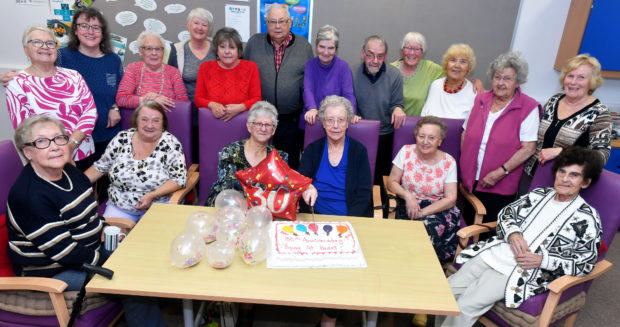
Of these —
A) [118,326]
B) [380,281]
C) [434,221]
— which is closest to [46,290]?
[118,326]

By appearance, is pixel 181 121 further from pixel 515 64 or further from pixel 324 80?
pixel 515 64

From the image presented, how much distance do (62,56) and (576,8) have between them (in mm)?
4063

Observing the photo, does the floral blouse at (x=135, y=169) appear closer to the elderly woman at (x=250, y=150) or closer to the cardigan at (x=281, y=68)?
the elderly woman at (x=250, y=150)

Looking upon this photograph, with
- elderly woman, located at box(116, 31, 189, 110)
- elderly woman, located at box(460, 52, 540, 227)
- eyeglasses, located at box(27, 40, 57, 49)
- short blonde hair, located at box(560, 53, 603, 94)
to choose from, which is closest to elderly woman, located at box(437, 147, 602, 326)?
elderly woman, located at box(460, 52, 540, 227)

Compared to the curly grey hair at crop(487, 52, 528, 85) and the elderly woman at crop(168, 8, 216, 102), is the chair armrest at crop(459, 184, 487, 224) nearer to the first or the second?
the curly grey hair at crop(487, 52, 528, 85)

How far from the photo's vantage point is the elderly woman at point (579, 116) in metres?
2.22

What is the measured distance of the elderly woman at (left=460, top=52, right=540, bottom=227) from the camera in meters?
2.45

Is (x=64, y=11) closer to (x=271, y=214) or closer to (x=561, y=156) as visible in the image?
(x=271, y=214)

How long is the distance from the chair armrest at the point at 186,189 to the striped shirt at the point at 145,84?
0.61 m

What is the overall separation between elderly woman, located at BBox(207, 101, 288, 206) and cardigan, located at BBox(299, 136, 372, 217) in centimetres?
15

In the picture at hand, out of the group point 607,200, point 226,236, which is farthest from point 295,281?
point 607,200

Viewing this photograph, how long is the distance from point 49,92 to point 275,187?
159cm

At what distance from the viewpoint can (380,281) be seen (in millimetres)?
1502

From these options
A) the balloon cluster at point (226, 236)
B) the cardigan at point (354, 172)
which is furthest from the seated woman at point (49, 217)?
the cardigan at point (354, 172)
